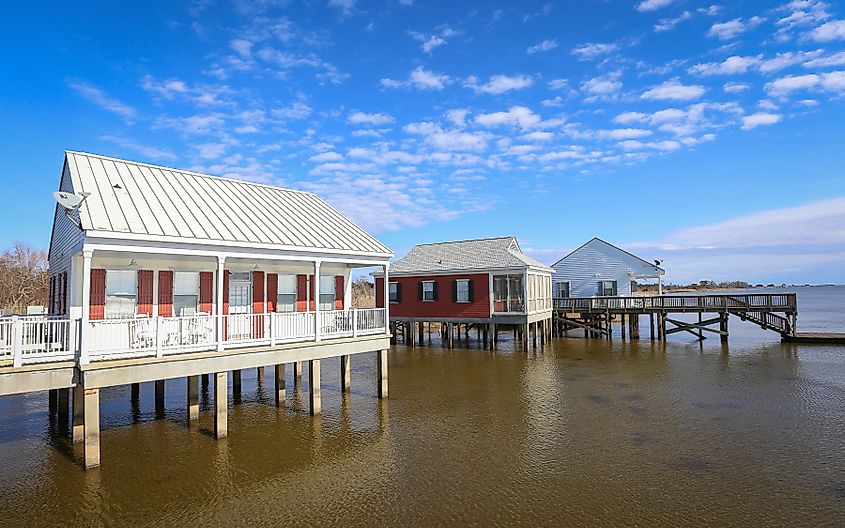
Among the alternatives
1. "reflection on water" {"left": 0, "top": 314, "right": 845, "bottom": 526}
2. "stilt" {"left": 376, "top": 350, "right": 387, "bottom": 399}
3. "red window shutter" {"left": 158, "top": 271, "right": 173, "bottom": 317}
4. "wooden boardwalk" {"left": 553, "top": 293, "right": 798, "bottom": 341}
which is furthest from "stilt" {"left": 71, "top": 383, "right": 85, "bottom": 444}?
"wooden boardwalk" {"left": 553, "top": 293, "right": 798, "bottom": 341}

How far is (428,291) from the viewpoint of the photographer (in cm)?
3469

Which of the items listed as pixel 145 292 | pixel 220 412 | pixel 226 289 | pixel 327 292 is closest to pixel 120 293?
pixel 145 292

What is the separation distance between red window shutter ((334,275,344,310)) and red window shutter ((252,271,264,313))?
3.11 meters

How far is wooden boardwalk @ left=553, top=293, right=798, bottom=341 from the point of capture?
115 ft

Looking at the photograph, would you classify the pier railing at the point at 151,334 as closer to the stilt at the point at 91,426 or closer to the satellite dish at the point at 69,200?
the stilt at the point at 91,426

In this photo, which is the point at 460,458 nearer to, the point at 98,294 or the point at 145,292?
the point at 145,292

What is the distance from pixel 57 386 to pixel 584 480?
37.4ft

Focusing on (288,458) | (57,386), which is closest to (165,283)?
(57,386)

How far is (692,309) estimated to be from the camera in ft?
119

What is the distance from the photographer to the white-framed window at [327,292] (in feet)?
66.4

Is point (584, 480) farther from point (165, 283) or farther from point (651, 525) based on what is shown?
point (165, 283)

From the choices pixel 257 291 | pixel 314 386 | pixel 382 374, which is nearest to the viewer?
pixel 314 386

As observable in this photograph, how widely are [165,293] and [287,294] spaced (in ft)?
13.9

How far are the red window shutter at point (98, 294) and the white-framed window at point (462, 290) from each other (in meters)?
21.6
